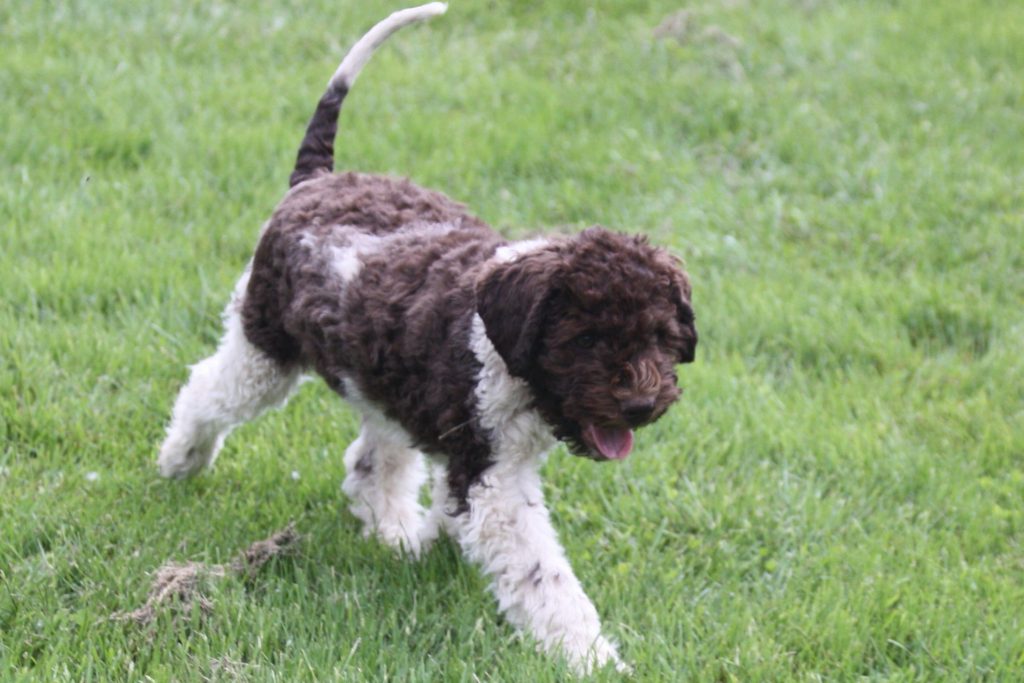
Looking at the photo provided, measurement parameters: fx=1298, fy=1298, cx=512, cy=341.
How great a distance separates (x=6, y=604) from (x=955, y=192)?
21.4ft

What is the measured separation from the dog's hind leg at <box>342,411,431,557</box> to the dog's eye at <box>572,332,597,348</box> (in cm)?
139

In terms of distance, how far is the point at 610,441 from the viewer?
432 centimetres

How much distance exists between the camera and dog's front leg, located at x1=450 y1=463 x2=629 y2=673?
4418 mm

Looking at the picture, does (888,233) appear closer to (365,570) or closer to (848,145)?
(848,145)

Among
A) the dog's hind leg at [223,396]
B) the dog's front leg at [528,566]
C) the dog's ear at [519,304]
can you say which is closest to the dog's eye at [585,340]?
the dog's ear at [519,304]

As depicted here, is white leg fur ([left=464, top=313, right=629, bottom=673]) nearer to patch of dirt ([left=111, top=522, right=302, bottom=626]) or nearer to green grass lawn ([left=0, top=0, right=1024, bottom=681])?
green grass lawn ([left=0, top=0, right=1024, bottom=681])

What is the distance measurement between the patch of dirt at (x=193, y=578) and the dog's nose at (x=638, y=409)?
1699 mm

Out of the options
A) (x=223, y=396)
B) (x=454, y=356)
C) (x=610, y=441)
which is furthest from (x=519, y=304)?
(x=223, y=396)

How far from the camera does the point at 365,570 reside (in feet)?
16.7

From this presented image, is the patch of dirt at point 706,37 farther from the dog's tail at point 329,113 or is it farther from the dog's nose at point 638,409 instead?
the dog's nose at point 638,409

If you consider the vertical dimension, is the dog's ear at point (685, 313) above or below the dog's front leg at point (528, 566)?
above

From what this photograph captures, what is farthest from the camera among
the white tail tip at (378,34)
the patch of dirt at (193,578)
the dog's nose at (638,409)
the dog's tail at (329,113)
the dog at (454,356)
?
the dog's tail at (329,113)

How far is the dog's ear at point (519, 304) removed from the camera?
4223 millimetres

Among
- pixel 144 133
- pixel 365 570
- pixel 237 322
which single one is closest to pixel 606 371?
pixel 365 570
